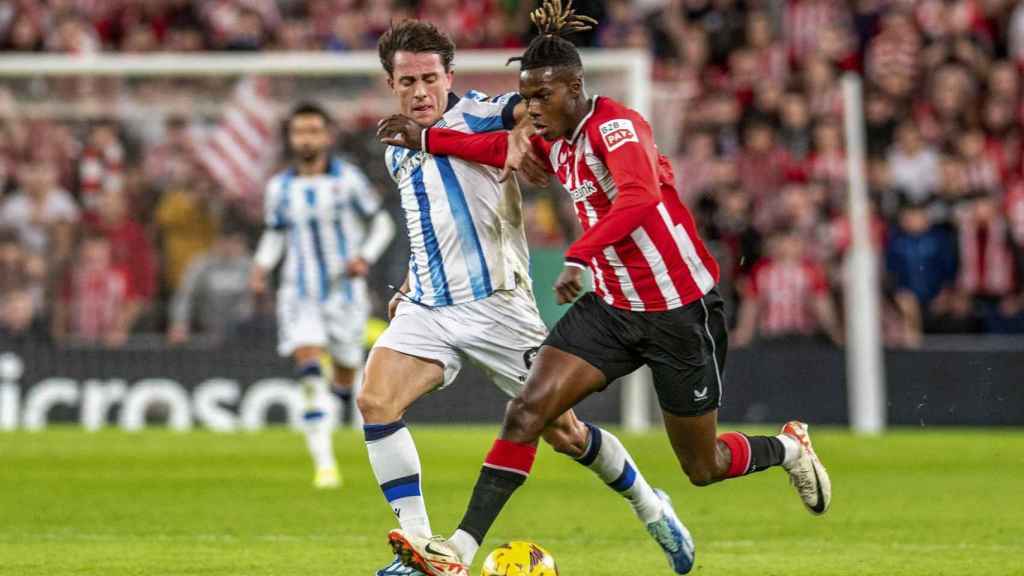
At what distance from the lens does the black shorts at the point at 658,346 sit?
7.04 meters

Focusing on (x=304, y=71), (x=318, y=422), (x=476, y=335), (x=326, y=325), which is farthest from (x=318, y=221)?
(x=476, y=335)

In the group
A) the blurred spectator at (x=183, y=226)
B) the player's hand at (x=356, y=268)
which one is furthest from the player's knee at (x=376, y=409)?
the blurred spectator at (x=183, y=226)

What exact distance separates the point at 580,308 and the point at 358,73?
31.3 ft

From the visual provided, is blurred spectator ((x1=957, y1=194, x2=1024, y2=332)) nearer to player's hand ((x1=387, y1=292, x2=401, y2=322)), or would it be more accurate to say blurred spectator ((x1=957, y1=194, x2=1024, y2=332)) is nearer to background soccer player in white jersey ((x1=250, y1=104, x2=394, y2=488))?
background soccer player in white jersey ((x1=250, y1=104, x2=394, y2=488))

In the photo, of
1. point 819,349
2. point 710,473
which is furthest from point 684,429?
point 819,349

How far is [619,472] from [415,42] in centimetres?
191

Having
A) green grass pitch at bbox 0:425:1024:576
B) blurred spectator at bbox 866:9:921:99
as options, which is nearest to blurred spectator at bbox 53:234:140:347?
green grass pitch at bbox 0:425:1024:576

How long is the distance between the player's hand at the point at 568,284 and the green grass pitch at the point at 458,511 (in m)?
1.61

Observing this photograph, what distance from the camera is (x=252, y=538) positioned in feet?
29.2

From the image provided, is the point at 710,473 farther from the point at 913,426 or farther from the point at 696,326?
the point at 913,426

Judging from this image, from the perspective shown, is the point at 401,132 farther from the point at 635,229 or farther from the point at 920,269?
the point at 920,269

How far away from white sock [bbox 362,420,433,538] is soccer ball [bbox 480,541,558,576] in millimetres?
442

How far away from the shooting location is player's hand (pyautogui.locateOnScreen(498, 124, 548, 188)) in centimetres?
707

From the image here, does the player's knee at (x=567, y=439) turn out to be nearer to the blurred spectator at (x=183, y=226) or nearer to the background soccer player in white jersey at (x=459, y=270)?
the background soccer player in white jersey at (x=459, y=270)
